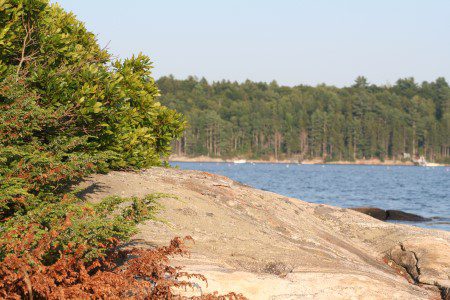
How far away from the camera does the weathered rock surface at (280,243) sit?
959 cm

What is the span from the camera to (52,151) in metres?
10.8

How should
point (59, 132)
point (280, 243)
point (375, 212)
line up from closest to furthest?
1. point (59, 132)
2. point (280, 243)
3. point (375, 212)

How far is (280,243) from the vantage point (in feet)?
41.5

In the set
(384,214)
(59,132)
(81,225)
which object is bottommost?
(384,214)

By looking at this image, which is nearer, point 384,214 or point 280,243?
point 280,243

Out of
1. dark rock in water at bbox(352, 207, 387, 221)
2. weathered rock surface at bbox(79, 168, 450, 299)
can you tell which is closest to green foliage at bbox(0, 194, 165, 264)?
weathered rock surface at bbox(79, 168, 450, 299)

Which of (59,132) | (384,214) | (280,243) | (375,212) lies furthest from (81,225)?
(384,214)

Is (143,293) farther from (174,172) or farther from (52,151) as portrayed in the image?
(174,172)

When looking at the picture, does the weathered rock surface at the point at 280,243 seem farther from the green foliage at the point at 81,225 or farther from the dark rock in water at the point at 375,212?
the dark rock in water at the point at 375,212

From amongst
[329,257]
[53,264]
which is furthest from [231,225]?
[53,264]

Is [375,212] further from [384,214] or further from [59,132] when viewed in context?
[59,132]

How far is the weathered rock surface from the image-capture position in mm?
9586

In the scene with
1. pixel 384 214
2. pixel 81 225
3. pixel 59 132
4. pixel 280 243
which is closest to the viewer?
pixel 81 225

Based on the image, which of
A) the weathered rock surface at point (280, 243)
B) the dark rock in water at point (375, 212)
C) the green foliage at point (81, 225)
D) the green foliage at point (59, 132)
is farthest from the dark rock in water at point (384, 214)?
the green foliage at point (81, 225)
